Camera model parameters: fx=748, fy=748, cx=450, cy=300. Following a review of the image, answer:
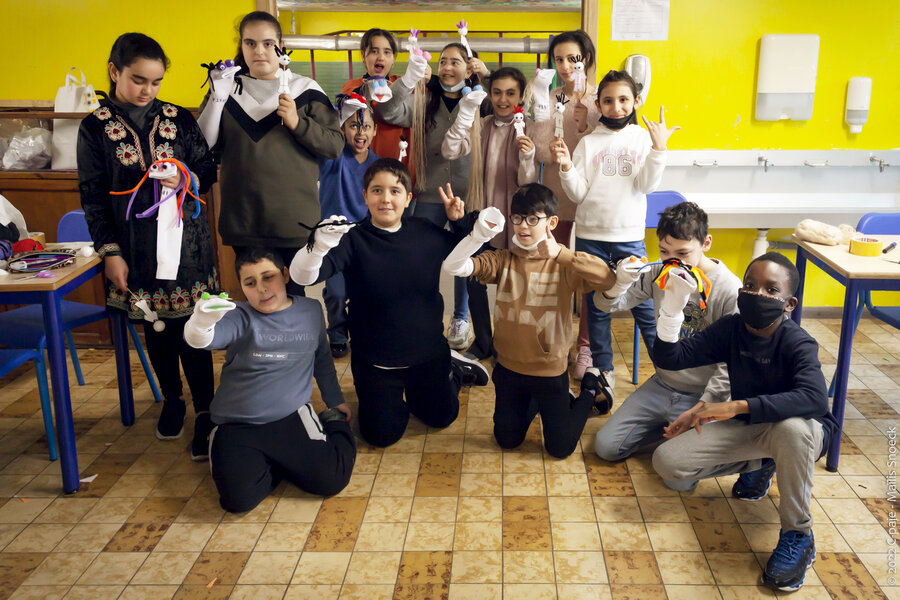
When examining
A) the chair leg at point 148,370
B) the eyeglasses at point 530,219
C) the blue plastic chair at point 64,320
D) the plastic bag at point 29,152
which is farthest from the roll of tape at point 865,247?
the plastic bag at point 29,152

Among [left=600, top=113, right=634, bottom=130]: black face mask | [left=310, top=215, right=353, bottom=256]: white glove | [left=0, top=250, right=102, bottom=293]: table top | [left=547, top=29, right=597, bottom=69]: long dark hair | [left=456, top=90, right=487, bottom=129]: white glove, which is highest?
[left=547, top=29, right=597, bottom=69]: long dark hair

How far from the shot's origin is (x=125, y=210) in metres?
2.42

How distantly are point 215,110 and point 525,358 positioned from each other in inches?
52.3

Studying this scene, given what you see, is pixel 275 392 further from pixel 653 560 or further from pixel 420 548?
pixel 653 560

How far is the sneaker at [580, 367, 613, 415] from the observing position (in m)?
2.72

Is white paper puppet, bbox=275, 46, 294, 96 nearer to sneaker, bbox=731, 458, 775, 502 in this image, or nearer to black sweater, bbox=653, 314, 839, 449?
black sweater, bbox=653, 314, 839, 449

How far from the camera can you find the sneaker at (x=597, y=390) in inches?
107

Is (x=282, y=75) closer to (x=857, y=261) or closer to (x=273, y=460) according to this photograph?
(x=273, y=460)

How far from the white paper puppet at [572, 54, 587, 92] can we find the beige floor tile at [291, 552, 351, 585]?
1935 millimetres

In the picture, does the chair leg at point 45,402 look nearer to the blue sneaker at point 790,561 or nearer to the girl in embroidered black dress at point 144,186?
the girl in embroidered black dress at point 144,186

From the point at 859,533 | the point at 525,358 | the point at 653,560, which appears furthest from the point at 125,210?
the point at 859,533

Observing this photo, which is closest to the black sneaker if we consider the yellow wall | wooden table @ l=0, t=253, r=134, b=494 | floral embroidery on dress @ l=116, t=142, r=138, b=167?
wooden table @ l=0, t=253, r=134, b=494

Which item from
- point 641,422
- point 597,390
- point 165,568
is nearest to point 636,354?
point 597,390

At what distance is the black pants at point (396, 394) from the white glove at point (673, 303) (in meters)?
0.83
